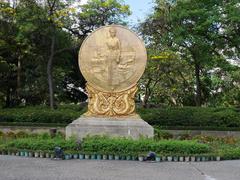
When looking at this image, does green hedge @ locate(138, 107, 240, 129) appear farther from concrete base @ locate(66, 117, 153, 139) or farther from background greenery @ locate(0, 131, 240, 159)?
background greenery @ locate(0, 131, 240, 159)

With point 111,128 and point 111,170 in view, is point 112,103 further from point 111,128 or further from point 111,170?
point 111,170

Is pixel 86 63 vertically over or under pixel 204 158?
over

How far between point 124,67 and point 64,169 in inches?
248

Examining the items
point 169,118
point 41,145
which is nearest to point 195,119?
point 169,118

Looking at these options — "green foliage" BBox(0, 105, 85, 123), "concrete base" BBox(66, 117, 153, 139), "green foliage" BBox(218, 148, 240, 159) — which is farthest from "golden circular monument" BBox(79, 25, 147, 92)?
"green foliage" BBox(0, 105, 85, 123)

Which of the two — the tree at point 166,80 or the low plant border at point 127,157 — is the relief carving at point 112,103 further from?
the tree at point 166,80

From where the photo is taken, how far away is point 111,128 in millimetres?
15023

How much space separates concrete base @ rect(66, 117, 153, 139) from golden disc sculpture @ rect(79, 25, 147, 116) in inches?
17.7

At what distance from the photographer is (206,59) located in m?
23.5

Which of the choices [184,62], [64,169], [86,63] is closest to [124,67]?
[86,63]

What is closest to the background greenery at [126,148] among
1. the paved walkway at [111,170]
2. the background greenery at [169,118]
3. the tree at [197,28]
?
the paved walkway at [111,170]

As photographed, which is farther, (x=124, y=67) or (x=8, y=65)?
(x=8, y=65)

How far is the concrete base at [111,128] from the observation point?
14.9 metres

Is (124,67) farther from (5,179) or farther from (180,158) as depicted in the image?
(5,179)
